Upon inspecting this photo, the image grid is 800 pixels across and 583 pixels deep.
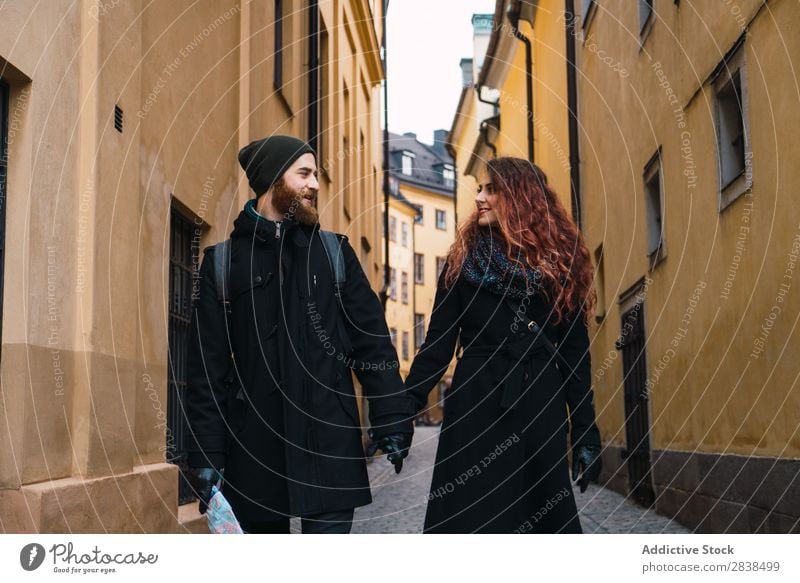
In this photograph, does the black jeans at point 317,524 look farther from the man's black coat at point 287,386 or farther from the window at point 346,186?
the window at point 346,186

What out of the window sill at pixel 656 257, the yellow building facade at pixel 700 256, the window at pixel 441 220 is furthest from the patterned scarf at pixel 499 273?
the window at pixel 441 220

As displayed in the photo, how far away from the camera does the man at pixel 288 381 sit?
410 cm

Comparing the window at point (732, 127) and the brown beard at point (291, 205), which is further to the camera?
the window at point (732, 127)

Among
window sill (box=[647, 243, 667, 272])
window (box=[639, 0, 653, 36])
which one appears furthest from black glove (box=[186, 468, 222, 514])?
window (box=[639, 0, 653, 36])

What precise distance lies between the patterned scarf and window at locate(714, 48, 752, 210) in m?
3.56

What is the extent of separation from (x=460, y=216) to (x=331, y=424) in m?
39.6

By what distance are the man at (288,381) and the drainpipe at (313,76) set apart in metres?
9.93

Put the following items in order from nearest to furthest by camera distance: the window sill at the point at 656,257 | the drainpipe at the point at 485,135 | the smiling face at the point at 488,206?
the smiling face at the point at 488,206 < the window sill at the point at 656,257 < the drainpipe at the point at 485,135

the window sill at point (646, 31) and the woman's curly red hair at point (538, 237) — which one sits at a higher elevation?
the window sill at point (646, 31)

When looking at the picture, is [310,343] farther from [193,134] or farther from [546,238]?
[193,134]

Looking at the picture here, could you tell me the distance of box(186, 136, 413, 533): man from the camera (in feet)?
13.4

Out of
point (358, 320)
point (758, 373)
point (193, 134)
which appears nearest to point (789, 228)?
point (758, 373)

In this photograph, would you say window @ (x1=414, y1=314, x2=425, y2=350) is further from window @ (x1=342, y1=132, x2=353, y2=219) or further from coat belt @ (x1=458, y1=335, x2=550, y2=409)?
coat belt @ (x1=458, y1=335, x2=550, y2=409)
